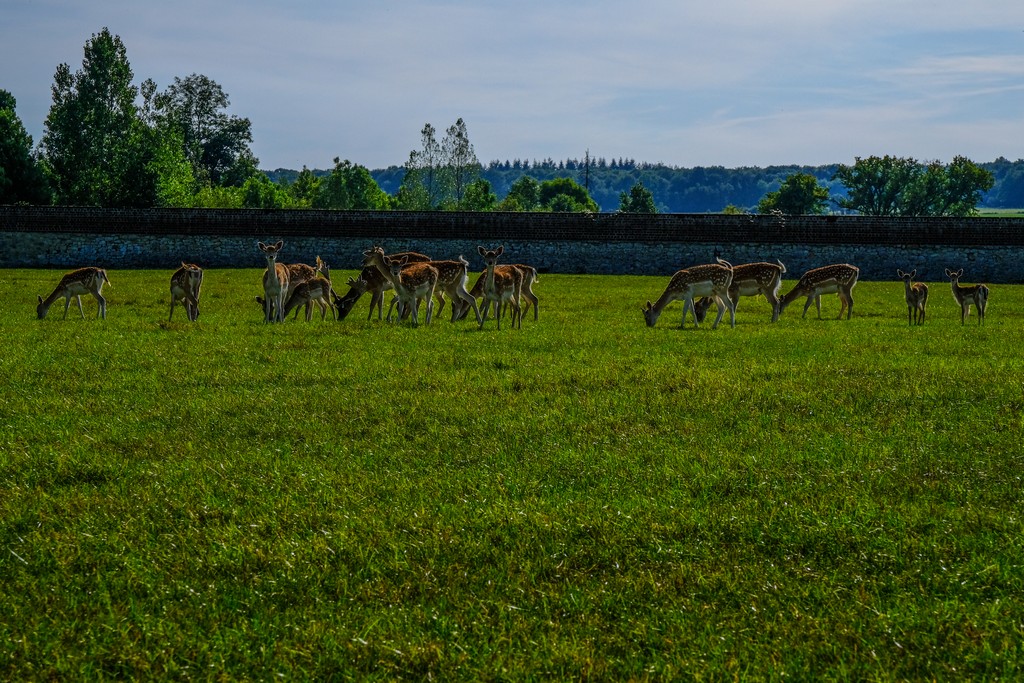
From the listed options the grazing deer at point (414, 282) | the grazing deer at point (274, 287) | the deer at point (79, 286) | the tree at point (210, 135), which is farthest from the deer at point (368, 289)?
the tree at point (210, 135)

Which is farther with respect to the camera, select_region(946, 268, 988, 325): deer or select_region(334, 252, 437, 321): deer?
select_region(334, 252, 437, 321): deer

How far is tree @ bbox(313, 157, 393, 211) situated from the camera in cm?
10819

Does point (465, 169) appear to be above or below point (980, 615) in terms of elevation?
above

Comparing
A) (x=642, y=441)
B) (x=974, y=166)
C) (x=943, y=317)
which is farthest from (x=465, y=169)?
(x=642, y=441)

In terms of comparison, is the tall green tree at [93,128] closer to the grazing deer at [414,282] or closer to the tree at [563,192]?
the grazing deer at [414,282]

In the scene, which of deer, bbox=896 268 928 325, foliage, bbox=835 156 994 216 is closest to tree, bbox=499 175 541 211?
foliage, bbox=835 156 994 216

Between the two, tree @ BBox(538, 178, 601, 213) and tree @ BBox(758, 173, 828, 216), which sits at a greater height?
tree @ BBox(538, 178, 601, 213)

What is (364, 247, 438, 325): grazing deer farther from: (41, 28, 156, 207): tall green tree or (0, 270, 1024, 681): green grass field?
(41, 28, 156, 207): tall green tree

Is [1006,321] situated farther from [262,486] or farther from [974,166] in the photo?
[974,166]

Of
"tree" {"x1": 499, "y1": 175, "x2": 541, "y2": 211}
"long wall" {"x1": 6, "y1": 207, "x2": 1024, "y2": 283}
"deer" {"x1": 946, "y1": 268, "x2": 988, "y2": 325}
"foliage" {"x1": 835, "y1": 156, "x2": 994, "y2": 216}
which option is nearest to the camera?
"deer" {"x1": 946, "y1": 268, "x2": 988, "y2": 325}

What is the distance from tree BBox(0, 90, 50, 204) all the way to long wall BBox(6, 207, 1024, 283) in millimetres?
14676

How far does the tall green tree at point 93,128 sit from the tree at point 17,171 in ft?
21.0

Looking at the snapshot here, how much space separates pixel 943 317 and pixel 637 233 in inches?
792

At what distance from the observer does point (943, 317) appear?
19.4 metres
